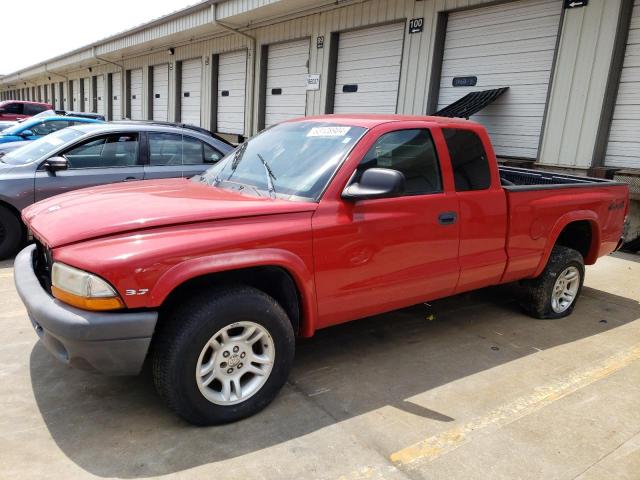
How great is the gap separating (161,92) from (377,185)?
20883mm

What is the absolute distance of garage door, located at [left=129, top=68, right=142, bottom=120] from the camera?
77.7ft

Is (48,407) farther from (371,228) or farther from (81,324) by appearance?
(371,228)

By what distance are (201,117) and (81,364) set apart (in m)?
17.3

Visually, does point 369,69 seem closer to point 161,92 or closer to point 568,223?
point 568,223

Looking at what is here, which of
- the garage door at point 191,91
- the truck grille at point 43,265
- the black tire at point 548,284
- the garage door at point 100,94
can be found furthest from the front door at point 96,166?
the garage door at point 100,94

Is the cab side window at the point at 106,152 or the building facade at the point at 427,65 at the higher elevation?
the building facade at the point at 427,65

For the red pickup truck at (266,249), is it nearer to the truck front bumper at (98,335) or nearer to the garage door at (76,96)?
the truck front bumper at (98,335)

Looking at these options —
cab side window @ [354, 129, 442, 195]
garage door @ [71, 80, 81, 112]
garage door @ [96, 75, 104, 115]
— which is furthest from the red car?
cab side window @ [354, 129, 442, 195]

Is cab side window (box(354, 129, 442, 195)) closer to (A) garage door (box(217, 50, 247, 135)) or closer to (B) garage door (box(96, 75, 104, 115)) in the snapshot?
(A) garage door (box(217, 50, 247, 135))

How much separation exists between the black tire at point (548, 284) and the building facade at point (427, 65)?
3660 millimetres

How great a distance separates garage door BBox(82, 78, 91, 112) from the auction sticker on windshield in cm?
3085

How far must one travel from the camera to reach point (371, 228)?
3.24 metres

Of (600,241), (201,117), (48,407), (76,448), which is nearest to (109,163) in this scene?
(48,407)

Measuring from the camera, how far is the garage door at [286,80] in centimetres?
1383
